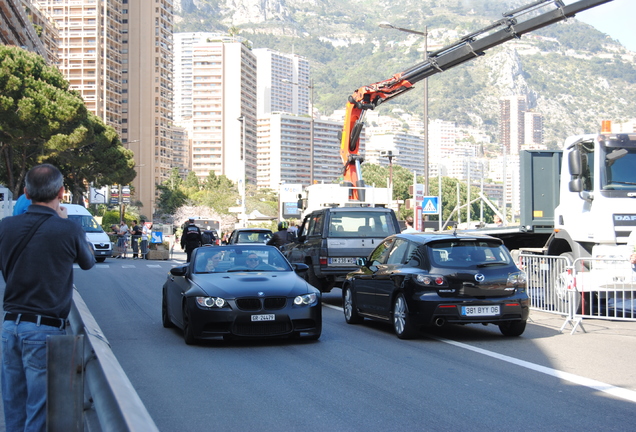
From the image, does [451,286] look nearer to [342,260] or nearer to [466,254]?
[466,254]

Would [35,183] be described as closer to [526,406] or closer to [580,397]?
[526,406]

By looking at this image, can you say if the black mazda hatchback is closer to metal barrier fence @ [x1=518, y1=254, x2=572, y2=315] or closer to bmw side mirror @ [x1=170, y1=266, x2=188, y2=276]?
metal barrier fence @ [x1=518, y1=254, x2=572, y2=315]

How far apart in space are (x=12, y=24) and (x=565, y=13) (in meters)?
52.1

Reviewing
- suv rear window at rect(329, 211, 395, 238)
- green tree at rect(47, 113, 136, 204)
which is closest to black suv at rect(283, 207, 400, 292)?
suv rear window at rect(329, 211, 395, 238)

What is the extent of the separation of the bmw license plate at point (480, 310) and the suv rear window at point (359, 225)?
235 inches

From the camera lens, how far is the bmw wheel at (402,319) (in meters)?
10.9

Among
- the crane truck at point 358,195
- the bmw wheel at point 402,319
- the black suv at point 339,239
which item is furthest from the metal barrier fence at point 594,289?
the crane truck at point 358,195

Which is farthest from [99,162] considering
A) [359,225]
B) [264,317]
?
[264,317]

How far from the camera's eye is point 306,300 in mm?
10383

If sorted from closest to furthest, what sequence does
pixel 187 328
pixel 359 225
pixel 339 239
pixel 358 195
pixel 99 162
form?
pixel 187 328 → pixel 339 239 → pixel 359 225 → pixel 358 195 → pixel 99 162

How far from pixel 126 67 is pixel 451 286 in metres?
140

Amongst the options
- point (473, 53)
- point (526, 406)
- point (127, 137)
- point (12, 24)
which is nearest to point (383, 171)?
point (127, 137)

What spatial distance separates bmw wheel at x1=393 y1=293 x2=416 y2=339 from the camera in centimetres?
1094

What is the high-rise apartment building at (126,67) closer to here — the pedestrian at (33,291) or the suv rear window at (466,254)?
the suv rear window at (466,254)
